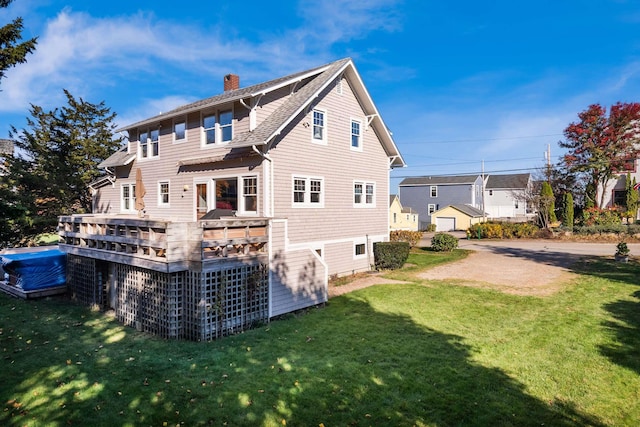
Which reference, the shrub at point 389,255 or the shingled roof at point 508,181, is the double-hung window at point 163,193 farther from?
the shingled roof at point 508,181

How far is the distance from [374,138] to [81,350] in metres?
15.3

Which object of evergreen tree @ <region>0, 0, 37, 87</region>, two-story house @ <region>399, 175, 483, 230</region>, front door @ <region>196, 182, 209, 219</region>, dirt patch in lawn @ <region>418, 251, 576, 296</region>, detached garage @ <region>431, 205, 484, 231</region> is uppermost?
evergreen tree @ <region>0, 0, 37, 87</region>

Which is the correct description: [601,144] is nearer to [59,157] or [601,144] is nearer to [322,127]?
[322,127]

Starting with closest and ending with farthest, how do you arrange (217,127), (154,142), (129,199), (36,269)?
(36,269)
(217,127)
(154,142)
(129,199)

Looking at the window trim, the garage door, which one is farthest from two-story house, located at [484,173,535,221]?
the window trim

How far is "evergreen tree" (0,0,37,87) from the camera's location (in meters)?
11.9

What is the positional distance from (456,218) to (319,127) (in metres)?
36.2

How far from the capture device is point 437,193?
181 ft

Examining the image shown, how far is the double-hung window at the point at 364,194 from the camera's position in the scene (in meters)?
17.8

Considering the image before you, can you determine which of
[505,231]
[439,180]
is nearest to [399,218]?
[505,231]

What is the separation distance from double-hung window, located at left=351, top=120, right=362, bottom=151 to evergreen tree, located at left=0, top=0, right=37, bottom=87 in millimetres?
12808

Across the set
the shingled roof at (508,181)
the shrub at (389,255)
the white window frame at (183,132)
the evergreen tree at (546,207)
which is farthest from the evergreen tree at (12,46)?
the shingled roof at (508,181)

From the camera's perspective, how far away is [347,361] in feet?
24.8

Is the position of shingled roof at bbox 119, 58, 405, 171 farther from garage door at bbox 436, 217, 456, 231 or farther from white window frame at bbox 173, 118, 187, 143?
garage door at bbox 436, 217, 456, 231
